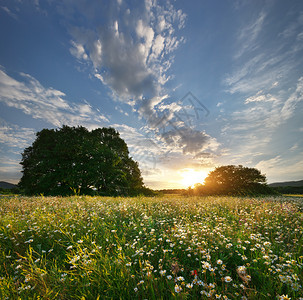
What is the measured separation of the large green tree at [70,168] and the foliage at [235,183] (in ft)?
47.9

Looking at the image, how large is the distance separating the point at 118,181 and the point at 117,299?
22.7 meters

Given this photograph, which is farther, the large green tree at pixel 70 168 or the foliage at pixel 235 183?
the foliage at pixel 235 183

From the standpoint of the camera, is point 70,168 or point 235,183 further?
point 235,183

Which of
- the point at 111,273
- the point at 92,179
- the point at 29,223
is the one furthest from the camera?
the point at 92,179

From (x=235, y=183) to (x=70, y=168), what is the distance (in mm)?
26738

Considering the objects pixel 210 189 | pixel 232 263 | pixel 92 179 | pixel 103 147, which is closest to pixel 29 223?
pixel 232 263

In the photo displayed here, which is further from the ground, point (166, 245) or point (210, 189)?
point (210, 189)

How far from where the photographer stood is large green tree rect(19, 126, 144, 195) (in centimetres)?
2200

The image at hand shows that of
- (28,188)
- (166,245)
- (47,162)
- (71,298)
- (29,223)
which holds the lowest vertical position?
(71,298)

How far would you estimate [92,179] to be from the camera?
21.6m

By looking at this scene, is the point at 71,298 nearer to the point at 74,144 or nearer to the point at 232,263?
the point at 232,263

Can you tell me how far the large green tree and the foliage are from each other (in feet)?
47.9

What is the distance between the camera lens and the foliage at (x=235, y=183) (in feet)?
82.0

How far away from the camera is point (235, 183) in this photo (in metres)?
25.6
